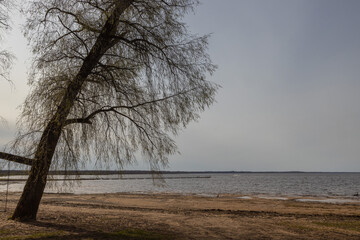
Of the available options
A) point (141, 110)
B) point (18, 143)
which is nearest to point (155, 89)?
point (141, 110)

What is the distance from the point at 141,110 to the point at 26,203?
5018 millimetres

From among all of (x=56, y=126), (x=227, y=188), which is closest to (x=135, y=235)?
(x=56, y=126)

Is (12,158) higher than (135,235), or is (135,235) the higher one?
(12,158)

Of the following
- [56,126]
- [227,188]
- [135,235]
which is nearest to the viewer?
[135,235]

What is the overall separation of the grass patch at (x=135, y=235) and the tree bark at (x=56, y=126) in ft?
9.51

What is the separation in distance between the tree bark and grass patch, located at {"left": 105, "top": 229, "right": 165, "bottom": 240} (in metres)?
2.90

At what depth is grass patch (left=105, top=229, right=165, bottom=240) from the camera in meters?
8.53

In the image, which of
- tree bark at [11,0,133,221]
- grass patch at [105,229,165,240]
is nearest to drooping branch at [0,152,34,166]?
tree bark at [11,0,133,221]

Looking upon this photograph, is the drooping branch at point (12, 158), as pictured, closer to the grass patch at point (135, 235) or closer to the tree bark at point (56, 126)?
the tree bark at point (56, 126)

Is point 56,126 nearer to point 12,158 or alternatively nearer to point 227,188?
point 12,158

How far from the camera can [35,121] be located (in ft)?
29.3

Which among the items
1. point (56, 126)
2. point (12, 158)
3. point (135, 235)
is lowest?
point (135, 235)

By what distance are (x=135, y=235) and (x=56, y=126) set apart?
386 cm

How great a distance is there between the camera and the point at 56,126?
9023 mm
